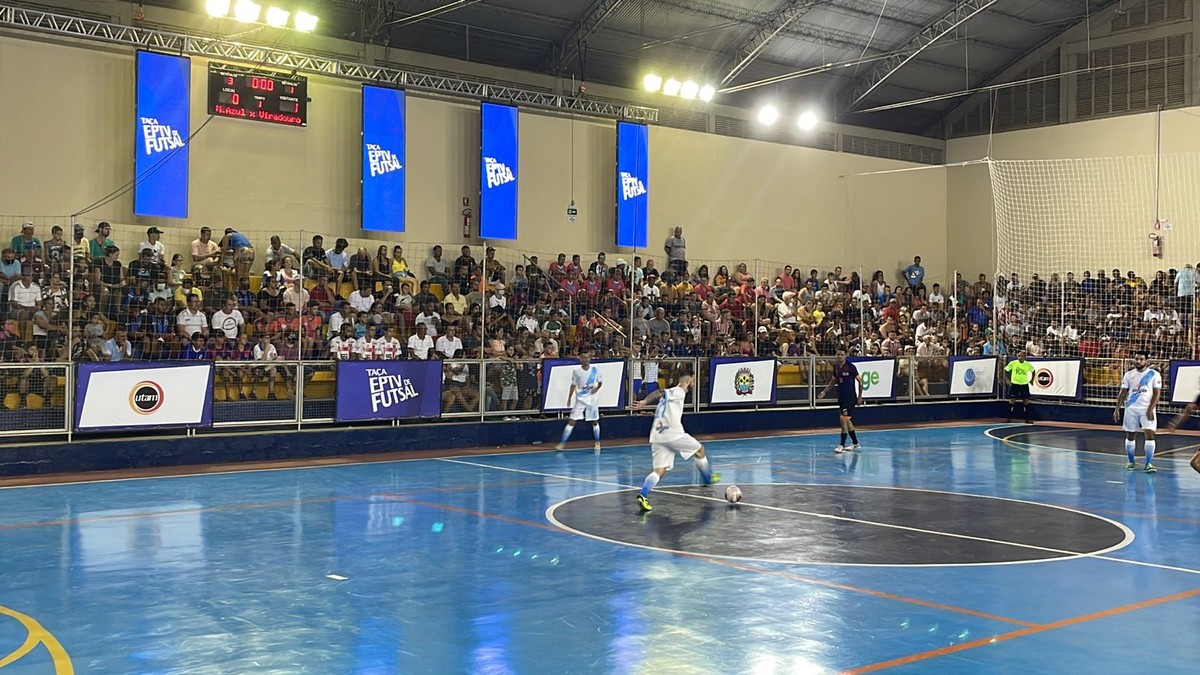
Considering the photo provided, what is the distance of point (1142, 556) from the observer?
11.8 meters

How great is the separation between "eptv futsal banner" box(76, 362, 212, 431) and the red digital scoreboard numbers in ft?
26.6

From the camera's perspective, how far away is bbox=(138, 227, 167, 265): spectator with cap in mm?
22406

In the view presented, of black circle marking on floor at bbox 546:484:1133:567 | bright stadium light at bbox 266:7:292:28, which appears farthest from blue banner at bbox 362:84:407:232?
black circle marking on floor at bbox 546:484:1133:567

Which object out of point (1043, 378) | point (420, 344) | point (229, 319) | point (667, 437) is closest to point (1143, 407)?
point (667, 437)

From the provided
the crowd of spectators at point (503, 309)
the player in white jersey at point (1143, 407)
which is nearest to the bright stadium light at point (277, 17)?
the crowd of spectators at point (503, 309)

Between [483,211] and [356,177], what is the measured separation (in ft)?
11.3

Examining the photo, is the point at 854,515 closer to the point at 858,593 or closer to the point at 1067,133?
the point at 858,593

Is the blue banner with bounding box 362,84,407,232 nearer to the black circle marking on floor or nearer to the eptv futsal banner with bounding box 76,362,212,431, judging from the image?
the eptv futsal banner with bounding box 76,362,212,431

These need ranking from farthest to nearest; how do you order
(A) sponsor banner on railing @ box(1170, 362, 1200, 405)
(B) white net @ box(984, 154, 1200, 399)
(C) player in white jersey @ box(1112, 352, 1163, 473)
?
1. (B) white net @ box(984, 154, 1200, 399)
2. (A) sponsor banner on railing @ box(1170, 362, 1200, 405)
3. (C) player in white jersey @ box(1112, 352, 1163, 473)

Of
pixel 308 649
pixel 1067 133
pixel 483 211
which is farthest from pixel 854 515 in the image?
pixel 1067 133

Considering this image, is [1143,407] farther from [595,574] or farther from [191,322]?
A: [191,322]

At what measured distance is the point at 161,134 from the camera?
24.6 meters

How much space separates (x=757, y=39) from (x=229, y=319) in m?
19.3

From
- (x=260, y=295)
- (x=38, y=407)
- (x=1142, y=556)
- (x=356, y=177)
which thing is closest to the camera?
(x=1142, y=556)
